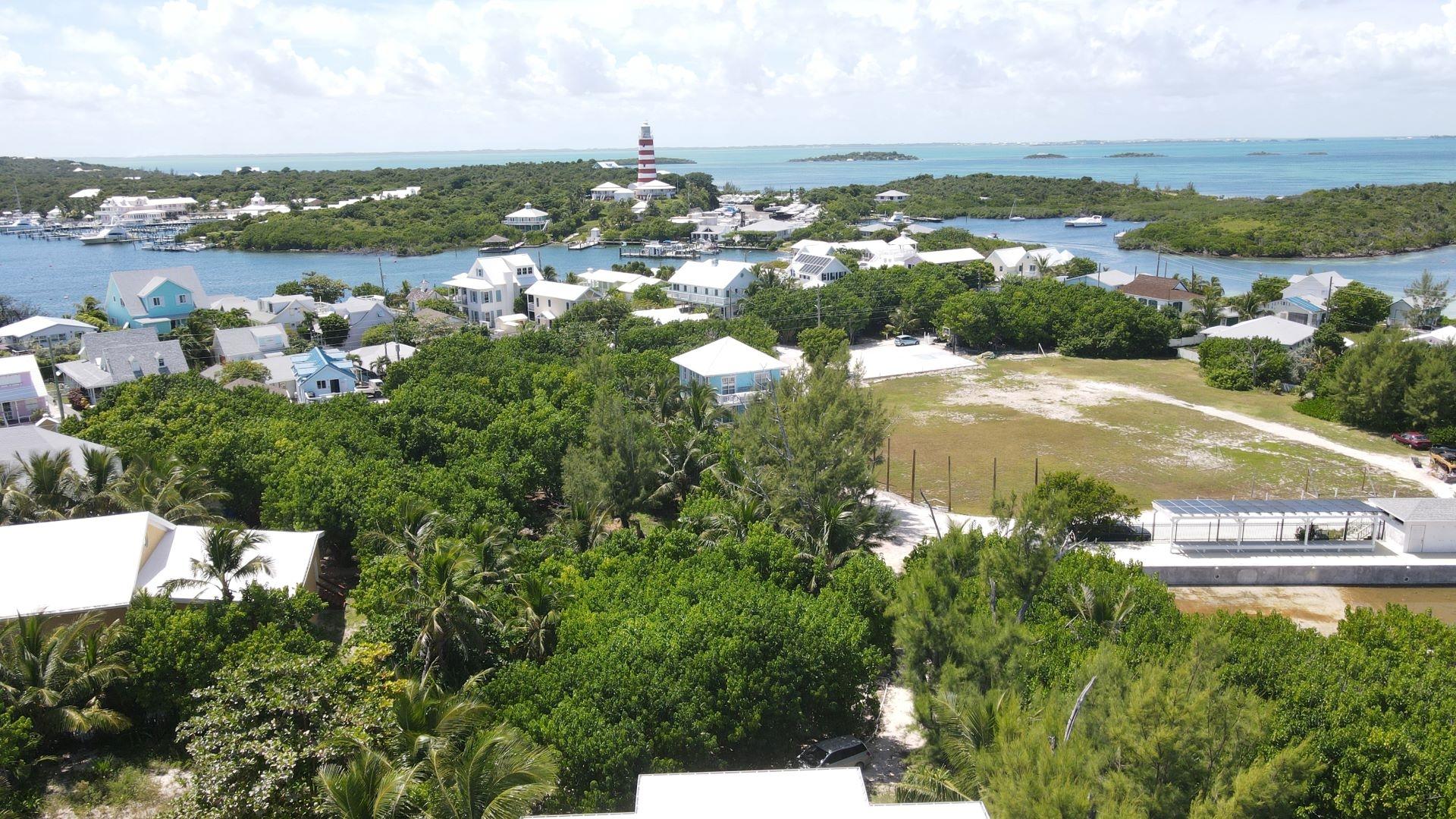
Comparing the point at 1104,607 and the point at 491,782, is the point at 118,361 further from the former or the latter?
the point at 1104,607

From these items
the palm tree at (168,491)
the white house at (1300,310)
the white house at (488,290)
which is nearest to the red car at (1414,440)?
the white house at (1300,310)

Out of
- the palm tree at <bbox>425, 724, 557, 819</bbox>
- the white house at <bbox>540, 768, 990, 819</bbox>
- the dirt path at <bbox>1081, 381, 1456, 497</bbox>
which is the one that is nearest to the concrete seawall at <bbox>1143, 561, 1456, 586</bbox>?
the dirt path at <bbox>1081, 381, 1456, 497</bbox>

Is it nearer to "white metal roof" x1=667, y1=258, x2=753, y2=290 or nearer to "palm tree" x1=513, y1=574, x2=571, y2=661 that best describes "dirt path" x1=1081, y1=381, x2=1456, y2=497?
"white metal roof" x1=667, y1=258, x2=753, y2=290

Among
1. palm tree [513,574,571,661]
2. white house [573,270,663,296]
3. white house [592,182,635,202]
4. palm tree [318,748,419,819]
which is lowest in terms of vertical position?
palm tree [513,574,571,661]

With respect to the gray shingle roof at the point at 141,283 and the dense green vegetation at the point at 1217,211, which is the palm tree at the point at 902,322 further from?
the dense green vegetation at the point at 1217,211

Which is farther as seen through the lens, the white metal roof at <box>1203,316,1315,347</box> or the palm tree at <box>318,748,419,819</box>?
the white metal roof at <box>1203,316,1315,347</box>

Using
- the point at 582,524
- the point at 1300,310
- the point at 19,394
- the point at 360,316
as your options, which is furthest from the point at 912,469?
the point at 360,316
